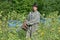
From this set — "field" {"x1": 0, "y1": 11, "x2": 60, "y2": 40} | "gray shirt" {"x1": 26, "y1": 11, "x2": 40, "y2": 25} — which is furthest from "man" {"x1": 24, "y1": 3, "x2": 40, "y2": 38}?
"field" {"x1": 0, "y1": 11, "x2": 60, "y2": 40}

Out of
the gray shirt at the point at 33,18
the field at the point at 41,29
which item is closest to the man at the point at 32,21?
the gray shirt at the point at 33,18

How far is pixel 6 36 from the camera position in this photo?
6688 mm

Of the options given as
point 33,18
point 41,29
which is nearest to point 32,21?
point 33,18

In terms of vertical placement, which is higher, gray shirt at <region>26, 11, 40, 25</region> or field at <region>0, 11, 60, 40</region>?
field at <region>0, 11, 60, 40</region>

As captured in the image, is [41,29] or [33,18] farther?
[33,18]

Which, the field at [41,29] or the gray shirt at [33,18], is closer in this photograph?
the field at [41,29]

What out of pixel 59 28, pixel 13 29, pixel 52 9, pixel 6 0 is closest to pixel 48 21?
pixel 59 28

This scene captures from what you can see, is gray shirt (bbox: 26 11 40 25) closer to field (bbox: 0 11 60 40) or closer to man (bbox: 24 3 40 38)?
man (bbox: 24 3 40 38)

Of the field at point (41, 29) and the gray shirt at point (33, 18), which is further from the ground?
the field at point (41, 29)

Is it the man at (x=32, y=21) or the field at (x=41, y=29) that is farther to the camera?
the man at (x=32, y=21)

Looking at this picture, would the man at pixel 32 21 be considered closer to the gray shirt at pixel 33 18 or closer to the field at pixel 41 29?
the gray shirt at pixel 33 18

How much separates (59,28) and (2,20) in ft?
3.94

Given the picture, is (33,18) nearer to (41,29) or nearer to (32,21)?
(32,21)

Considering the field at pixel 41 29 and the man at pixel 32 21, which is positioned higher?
the field at pixel 41 29
